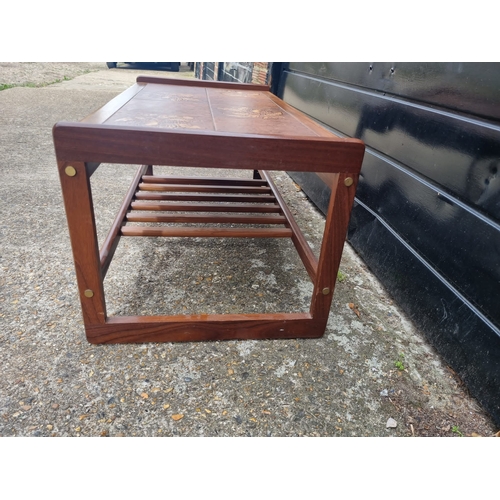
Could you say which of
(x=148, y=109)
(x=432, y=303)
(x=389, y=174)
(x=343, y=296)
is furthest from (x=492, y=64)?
(x=148, y=109)

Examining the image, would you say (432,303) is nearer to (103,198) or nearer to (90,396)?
(90,396)

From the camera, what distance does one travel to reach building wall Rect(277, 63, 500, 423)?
123cm

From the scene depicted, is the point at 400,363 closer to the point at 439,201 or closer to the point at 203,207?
the point at 439,201

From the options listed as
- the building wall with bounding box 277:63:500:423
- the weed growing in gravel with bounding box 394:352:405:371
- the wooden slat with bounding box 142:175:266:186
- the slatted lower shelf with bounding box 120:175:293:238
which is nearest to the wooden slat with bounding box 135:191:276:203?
the slatted lower shelf with bounding box 120:175:293:238

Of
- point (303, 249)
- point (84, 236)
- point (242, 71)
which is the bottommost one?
point (303, 249)

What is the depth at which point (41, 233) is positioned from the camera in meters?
2.02

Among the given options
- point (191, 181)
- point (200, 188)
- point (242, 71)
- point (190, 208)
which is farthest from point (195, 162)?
point (242, 71)

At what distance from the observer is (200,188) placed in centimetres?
221

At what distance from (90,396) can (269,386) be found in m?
0.54

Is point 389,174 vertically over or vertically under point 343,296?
over

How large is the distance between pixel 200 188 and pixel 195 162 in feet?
3.70

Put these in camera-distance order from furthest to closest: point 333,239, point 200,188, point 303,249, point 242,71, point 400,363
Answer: point 242,71
point 200,188
point 303,249
point 400,363
point 333,239

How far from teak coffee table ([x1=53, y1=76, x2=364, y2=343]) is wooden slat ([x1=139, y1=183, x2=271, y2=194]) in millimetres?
269

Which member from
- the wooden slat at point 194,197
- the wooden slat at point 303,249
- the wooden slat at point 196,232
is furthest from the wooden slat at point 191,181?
the wooden slat at point 196,232
